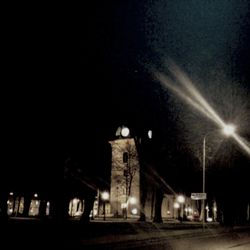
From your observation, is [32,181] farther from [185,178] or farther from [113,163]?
[113,163]

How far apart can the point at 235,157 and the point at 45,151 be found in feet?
96.7

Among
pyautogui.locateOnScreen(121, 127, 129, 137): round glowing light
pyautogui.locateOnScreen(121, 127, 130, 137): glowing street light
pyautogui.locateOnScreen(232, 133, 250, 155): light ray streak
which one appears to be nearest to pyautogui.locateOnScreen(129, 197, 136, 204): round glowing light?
pyautogui.locateOnScreen(121, 127, 130, 137): glowing street light

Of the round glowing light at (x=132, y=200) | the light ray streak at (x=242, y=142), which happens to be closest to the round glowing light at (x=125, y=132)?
the round glowing light at (x=132, y=200)

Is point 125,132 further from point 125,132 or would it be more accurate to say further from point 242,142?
point 242,142

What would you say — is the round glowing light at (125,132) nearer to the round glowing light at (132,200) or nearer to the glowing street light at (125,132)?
the glowing street light at (125,132)

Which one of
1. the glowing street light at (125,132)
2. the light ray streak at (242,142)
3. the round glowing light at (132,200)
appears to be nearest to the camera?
the light ray streak at (242,142)

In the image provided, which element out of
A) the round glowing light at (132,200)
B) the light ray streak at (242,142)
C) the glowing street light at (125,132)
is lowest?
the round glowing light at (132,200)

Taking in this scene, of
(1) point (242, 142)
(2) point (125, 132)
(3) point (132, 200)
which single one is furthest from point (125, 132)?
(1) point (242, 142)

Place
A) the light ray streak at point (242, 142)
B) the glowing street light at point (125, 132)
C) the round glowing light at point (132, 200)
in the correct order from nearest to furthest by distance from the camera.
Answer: the light ray streak at point (242, 142) → the round glowing light at point (132, 200) → the glowing street light at point (125, 132)

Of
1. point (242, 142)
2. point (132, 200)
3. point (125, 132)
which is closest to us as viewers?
point (242, 142)

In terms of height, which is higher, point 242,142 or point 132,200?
point 242,142

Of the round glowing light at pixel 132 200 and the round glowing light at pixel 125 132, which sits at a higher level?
the round glowing light at pixel 125 132

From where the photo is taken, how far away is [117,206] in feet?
247

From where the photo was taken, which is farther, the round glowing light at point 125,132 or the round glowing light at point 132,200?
the round glowing light at point 125,132
